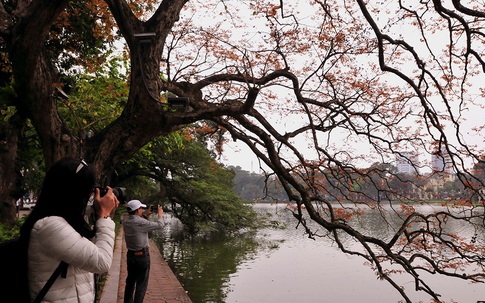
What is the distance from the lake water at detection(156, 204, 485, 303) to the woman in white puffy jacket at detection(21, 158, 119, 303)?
20.9ft

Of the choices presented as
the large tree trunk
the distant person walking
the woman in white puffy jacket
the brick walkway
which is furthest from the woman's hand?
the large tree trunk

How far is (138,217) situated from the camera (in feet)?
16.4

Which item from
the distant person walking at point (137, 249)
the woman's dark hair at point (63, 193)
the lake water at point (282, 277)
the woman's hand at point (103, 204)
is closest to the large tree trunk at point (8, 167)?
the distant person walking at point (137, 249)

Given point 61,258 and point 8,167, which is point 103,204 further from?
point 8,167

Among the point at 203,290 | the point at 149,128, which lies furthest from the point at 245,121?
the point at 203,290

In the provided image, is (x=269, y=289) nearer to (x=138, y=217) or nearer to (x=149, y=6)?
(x=138, y=217)

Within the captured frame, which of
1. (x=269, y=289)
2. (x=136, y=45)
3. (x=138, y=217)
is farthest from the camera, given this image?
(x=269, y=289)

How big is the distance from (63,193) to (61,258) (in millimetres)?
247

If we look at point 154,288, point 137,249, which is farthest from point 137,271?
point 154,288

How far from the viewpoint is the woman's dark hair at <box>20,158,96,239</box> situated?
161 cm

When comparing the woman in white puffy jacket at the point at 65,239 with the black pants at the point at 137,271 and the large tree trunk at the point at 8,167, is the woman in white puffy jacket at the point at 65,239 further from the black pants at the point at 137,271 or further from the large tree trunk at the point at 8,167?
the large tree trunk at the point at 8,167

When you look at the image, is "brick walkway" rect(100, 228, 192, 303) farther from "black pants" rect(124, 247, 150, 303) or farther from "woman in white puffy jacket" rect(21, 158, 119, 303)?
"woman in white puffy jacket" rect(21, 158, 119, 303)

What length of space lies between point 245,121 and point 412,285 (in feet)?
26.8

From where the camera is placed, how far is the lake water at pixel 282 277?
958cm
